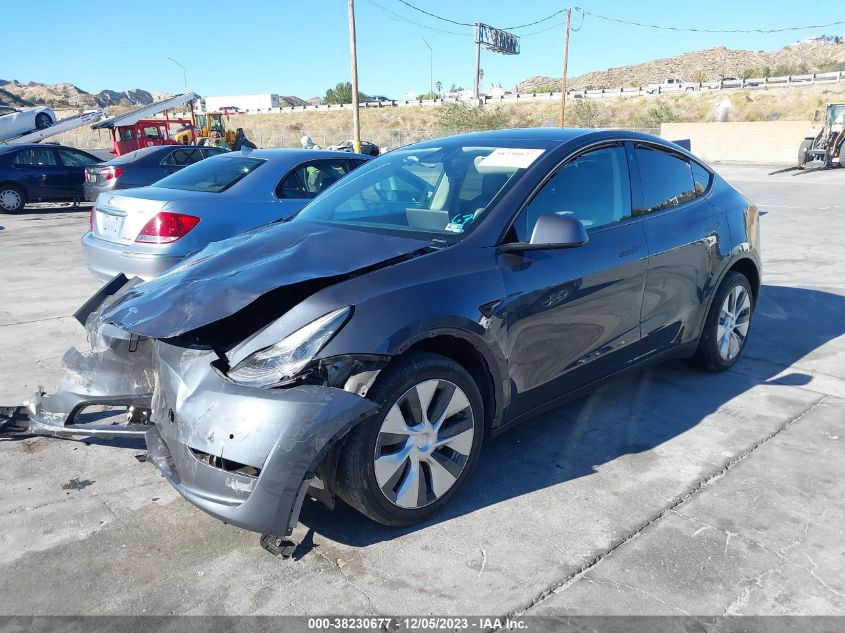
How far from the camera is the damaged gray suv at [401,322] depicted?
8.34 ft

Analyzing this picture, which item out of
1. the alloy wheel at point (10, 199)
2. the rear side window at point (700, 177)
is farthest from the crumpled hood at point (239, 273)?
the alloy wheel at point (10, 199)

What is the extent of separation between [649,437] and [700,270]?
1.22 m

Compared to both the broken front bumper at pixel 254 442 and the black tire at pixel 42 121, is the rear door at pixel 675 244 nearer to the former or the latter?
the broken front bumper at pixel 254 442

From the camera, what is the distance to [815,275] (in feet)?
26.7

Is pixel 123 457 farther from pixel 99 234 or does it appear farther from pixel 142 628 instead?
pixel 99 234

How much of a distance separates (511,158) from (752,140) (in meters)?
40.3

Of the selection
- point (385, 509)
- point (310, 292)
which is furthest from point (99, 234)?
point (385, 509)

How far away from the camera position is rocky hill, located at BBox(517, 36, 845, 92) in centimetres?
12681

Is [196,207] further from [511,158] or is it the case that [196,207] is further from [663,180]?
[663,180]

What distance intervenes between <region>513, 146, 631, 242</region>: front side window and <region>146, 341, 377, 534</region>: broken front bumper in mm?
1401

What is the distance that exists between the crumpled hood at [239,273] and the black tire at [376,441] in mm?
499

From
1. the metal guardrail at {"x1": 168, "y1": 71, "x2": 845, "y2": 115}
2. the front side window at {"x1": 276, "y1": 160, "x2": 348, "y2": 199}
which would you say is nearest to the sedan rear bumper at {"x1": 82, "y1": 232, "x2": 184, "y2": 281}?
the front side window at {"x1": 276, "y1": 160, "x2": 348, "y2": 199}

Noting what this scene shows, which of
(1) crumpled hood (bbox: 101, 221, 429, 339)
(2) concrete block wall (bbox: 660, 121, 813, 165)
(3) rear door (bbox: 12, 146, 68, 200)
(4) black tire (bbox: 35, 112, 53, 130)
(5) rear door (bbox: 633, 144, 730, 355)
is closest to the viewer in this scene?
(1) crumpled hood (bbox: 101, 221, 429, 339)

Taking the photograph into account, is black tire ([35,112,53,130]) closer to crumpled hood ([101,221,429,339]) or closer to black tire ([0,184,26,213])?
black tire ([0,184,26,213])
